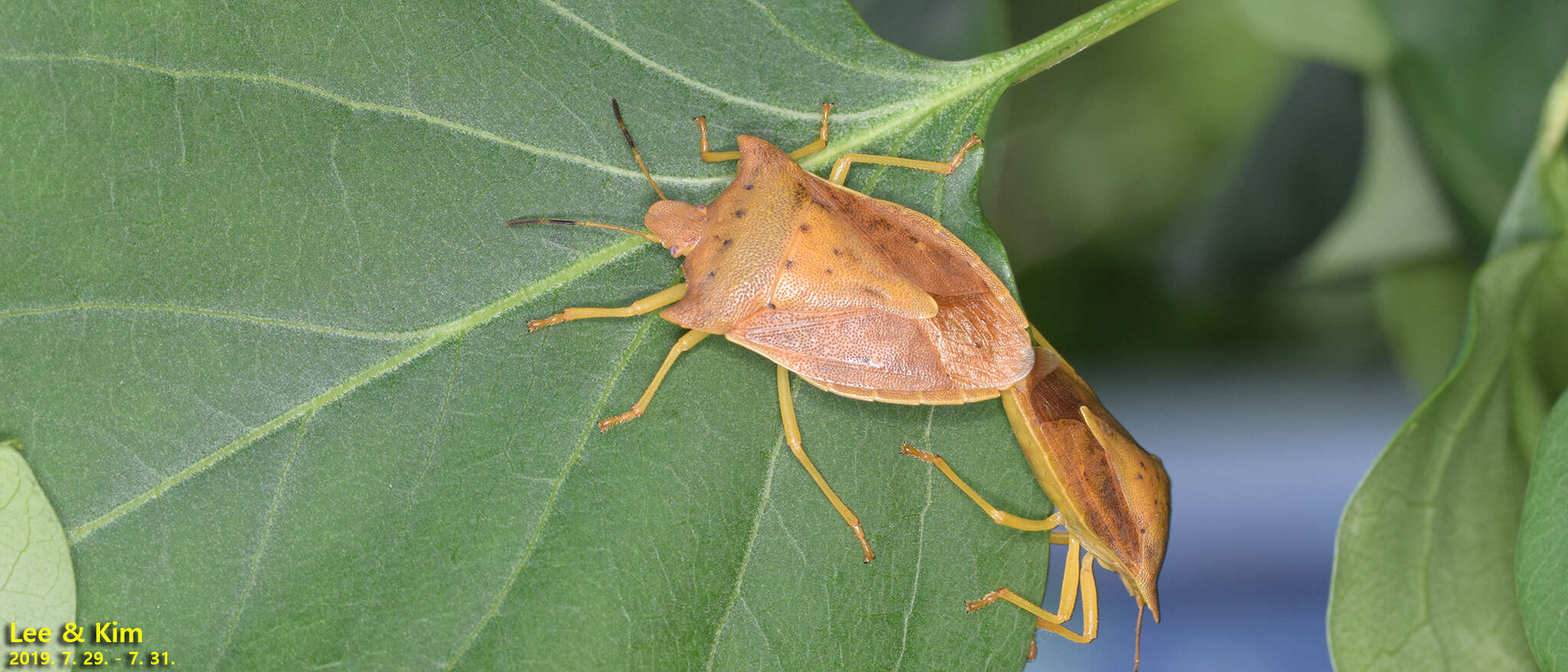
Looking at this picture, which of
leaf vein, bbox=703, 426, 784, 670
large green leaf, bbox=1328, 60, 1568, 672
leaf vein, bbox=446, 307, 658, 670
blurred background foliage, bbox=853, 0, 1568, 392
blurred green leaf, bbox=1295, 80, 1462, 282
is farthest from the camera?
blurred green leaf, bbox=1295, 80, 1462, 282

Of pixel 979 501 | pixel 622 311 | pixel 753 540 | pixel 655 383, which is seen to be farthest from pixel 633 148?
pixel 979 501

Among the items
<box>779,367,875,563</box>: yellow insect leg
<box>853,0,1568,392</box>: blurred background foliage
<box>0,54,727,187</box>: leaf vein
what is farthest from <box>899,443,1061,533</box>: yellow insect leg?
<box>853,0,1568,392</box>: blurred background foliage

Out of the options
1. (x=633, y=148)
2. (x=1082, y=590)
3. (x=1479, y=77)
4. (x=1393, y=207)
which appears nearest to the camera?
(x=633, y=148)

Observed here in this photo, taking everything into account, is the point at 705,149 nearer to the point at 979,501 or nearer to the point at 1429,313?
the point at 979,501

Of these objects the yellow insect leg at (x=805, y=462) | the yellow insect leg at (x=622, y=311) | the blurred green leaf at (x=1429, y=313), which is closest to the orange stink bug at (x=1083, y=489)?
the yellow insect leg at (x=805, y=462)

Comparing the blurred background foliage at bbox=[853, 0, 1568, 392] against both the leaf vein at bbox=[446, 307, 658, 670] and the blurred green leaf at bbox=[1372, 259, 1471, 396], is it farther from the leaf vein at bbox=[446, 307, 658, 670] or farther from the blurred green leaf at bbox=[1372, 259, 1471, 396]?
the leaf vein at bbox=[446, 307, 658, 670]

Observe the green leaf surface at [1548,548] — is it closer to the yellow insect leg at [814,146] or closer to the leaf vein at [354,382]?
the yellow insect leg at [814,146]
